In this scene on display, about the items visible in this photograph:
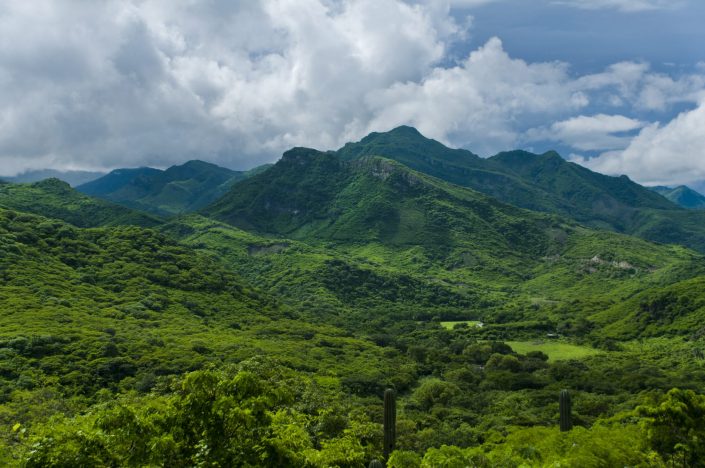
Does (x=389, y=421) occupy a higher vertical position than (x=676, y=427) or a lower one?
lower

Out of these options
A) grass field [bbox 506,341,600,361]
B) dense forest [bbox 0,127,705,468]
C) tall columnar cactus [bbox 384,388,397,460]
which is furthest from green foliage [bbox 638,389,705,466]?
grass field [bbox 506,341,600,361]

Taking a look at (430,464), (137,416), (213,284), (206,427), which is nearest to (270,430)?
(206,427)

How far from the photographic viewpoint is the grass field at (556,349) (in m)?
178

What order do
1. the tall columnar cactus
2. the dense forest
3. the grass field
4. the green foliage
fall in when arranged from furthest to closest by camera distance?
the grass field, the tall columnar cactus, the green foliage, the dense forest

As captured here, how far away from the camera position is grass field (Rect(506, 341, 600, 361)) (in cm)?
17838

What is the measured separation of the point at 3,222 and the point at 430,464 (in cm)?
18750

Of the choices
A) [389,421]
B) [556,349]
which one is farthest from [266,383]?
[556,349]

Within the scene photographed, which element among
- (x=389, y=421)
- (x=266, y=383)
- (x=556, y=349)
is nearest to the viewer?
(x=266, y=383)

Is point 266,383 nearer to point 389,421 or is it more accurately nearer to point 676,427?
point 389,421

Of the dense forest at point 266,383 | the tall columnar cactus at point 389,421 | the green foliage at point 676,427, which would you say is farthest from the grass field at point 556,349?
the green foliage at point 676,427

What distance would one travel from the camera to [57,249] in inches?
6816

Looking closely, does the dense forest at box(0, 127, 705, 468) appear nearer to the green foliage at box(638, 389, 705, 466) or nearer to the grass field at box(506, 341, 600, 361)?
the green foliage at box(638, 389, 705, 466)

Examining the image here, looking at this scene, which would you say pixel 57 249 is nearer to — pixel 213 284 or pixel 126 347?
pixel 213 284

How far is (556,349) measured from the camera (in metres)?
187
